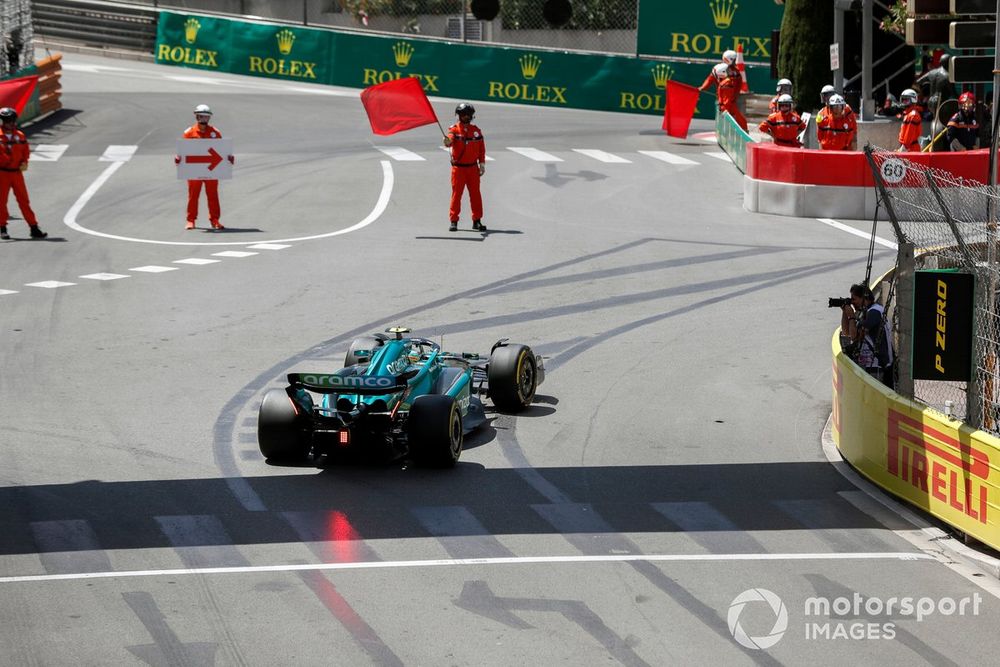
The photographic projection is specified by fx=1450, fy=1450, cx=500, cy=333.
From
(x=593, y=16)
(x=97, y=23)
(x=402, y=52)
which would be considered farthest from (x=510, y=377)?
(x=97, y=23)

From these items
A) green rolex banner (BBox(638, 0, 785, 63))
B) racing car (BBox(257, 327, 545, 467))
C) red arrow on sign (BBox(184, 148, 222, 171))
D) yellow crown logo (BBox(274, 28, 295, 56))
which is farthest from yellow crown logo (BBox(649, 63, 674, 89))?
racing car (BBox(257, 327, 545, 467))

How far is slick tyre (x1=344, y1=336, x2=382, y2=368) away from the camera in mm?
13020

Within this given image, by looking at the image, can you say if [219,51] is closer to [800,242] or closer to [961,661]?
[800,242]

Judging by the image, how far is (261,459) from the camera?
11.9m

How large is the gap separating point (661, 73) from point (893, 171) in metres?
27.6

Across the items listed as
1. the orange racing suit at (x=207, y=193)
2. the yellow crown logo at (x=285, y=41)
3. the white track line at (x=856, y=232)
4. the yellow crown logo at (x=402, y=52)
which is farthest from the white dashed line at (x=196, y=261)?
the yellow crown logo at (x=285, y=41)

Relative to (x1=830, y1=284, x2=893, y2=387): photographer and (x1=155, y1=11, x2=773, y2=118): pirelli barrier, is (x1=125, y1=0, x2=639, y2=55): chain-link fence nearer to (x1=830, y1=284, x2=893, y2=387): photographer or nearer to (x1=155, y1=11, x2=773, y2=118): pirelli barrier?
(x1=155, y1=11, x2=773, y2=118): pirelli barrier

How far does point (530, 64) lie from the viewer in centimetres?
4097

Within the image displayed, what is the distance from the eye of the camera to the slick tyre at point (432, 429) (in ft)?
37.2

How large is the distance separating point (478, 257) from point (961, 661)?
14.1 meters

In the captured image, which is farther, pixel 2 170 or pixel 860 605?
pixel 2 170

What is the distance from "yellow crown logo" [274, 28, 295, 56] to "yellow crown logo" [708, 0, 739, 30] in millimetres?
12681

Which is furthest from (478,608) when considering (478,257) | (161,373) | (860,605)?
(478,257)

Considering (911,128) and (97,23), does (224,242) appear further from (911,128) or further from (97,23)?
(97,23)
